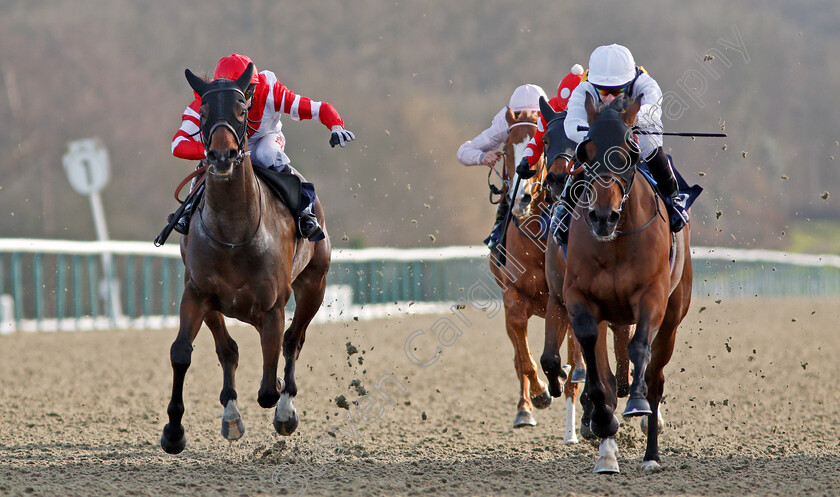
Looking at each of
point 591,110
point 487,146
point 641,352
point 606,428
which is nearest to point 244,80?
point 591,110

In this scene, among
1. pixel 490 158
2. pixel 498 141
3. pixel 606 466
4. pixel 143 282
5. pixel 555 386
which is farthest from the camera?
pixel 143 282

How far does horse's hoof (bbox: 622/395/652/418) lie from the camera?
5.21m

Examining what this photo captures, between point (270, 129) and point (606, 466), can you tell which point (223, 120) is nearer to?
point (270, 129)

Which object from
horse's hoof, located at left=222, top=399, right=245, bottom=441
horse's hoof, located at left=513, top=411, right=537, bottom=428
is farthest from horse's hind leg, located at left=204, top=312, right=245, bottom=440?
horse's hoof, located at left=513, top=411, right=537, bottom=428

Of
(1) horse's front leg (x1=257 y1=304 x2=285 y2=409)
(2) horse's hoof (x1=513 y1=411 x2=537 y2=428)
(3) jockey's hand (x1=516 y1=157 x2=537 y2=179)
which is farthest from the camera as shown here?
(2) horse's hoof (x1=513 y1=411 x2=537 y2=428)

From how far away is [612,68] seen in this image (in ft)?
19.7

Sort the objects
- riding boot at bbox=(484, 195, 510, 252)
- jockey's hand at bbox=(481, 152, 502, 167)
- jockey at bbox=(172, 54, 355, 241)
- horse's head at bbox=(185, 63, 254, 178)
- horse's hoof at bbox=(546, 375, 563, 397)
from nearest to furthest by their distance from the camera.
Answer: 1. horse's head at bbox=(185, 63, 254, 178)
2. jockey at bbox=(172, 54, 355, 241)
3. horse's hoof at bbox=(546, 375, 563, 397)
4. riding boot at bbox=(484, 195, 510, 252)
5. jockey's hand at bbox=(481, 152, 502, 167)

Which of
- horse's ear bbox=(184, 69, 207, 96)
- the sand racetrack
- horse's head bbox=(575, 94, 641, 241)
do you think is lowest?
the sand racetrack

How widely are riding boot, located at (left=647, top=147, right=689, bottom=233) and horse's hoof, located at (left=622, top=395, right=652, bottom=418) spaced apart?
1152mm

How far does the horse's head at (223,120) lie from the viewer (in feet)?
17.9

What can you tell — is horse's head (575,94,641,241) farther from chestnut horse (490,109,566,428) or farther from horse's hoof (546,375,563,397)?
chestnut horse (490,109,566,428)

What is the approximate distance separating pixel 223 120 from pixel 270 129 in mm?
1411

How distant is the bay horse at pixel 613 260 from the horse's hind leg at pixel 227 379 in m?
2.22

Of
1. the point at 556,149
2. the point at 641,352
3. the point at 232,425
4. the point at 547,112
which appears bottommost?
the point at 232,425
